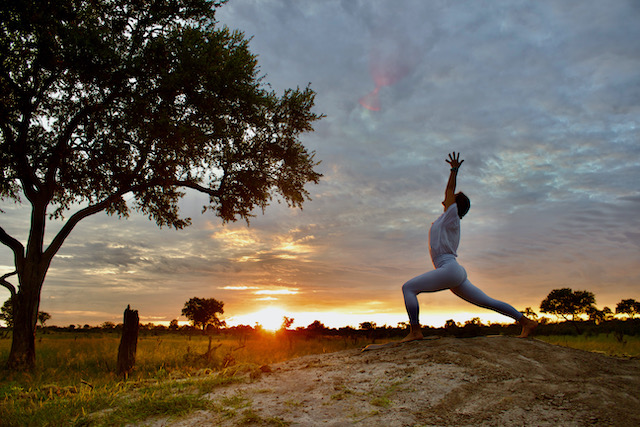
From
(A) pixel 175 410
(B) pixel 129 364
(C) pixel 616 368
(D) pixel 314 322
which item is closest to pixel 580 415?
(C) pixel 616 368

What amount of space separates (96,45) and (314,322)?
680 inches

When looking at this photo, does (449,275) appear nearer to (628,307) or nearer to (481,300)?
(481,300)

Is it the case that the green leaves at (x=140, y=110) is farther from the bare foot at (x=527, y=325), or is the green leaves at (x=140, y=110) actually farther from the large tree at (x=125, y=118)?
the bare foot at (x=527, y=325)

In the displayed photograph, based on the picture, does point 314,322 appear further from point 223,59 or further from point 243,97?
point 223,59

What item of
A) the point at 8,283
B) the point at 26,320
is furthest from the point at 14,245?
the point at 26,320

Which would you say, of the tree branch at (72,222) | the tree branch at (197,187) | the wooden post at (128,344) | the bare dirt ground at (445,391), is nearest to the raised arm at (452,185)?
the bare dirt ground at (445,391)

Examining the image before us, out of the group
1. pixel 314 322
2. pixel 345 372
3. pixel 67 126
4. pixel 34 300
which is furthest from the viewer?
pixel 314 322

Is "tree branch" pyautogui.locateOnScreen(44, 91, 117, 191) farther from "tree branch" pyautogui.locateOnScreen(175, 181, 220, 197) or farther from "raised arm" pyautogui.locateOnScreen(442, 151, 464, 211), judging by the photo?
"raised arm" pyautogui.locateOnScreen(442, 151, 464, 211)

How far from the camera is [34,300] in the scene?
13102 mm

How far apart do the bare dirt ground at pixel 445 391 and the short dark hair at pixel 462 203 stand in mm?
2434

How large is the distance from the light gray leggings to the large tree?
9.86 m

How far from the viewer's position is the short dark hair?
7.63m

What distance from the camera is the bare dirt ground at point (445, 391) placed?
14.1ft

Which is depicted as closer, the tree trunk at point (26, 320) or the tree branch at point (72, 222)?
the tree trunk at point (26, 320)
